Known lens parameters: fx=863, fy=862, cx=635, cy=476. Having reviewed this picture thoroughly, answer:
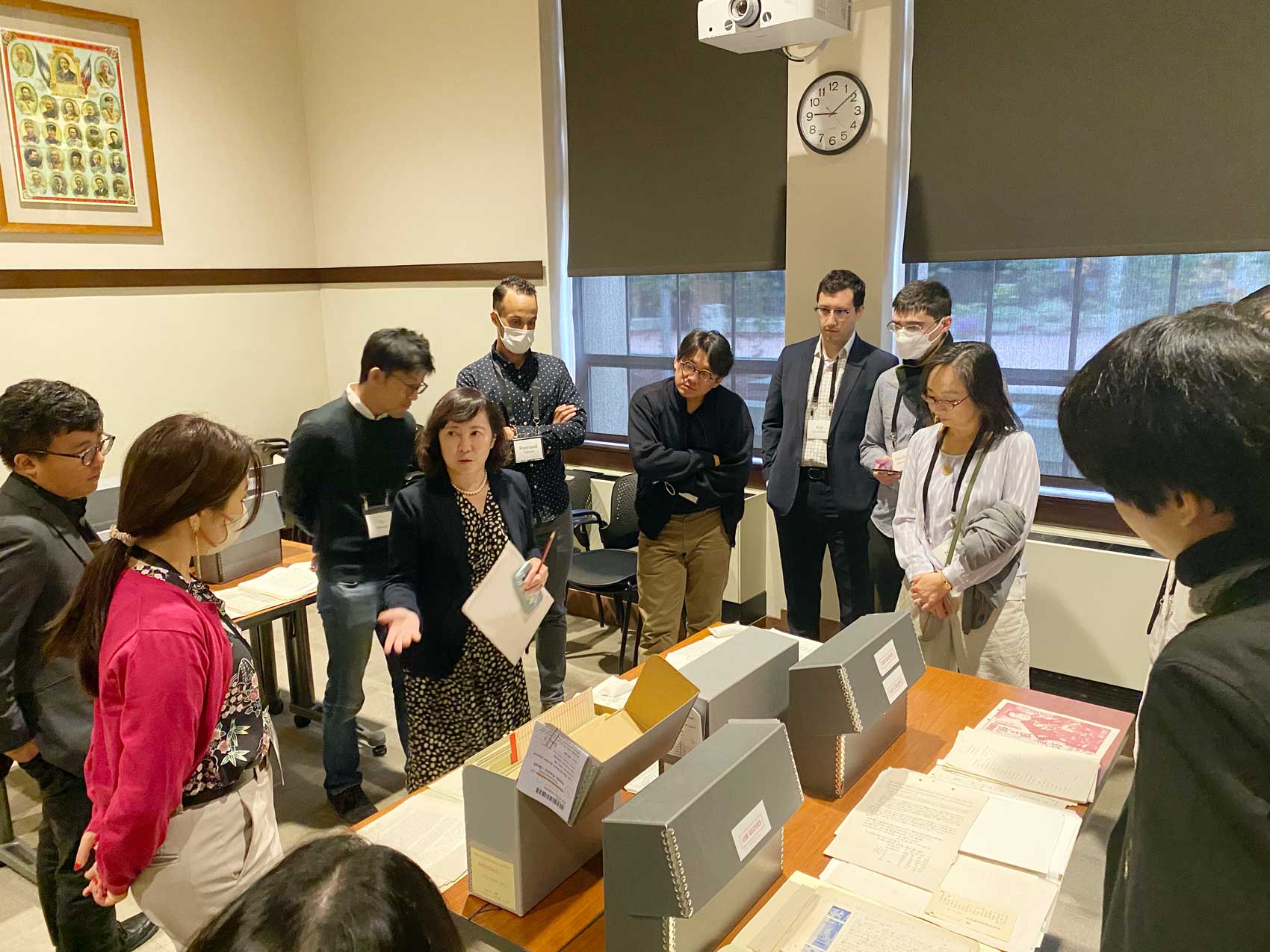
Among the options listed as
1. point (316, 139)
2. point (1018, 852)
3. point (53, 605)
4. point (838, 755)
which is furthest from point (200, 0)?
point (1018, 852)

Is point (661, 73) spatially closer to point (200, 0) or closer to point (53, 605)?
point (200, 0)

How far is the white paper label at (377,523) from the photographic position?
101 inches

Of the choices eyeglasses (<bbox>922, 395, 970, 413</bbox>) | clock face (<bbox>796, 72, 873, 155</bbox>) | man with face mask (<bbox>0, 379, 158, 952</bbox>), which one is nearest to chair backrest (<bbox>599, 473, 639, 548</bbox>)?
clock face (<bbox>796, 72, 873, 155</bbox>)

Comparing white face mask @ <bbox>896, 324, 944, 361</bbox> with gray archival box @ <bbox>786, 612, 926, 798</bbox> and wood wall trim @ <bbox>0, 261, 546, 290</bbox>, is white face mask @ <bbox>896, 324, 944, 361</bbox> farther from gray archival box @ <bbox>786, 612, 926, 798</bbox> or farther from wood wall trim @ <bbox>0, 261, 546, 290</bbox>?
wood wall trim @ <bbox>0, 261, 546, 290</bbox>

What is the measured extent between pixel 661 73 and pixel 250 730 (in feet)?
11.8

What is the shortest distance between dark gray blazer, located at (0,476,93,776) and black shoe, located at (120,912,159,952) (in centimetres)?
71

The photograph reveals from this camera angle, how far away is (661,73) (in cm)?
410

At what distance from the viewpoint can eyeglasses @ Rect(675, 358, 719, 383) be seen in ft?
10.1

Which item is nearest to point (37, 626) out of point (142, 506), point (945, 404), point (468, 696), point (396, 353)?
point (142, 506)

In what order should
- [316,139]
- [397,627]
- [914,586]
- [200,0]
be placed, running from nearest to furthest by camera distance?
[397,627]
[914,586]
[200,0]
[316,139]

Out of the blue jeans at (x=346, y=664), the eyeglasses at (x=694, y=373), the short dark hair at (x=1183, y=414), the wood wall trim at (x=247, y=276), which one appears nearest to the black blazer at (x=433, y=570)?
the blue jeans at (x=346, y=664)

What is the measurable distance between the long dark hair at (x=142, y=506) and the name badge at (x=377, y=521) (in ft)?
3.66

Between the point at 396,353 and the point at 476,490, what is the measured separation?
51 cm

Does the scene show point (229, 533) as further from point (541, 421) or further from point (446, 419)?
point (541, 421)
